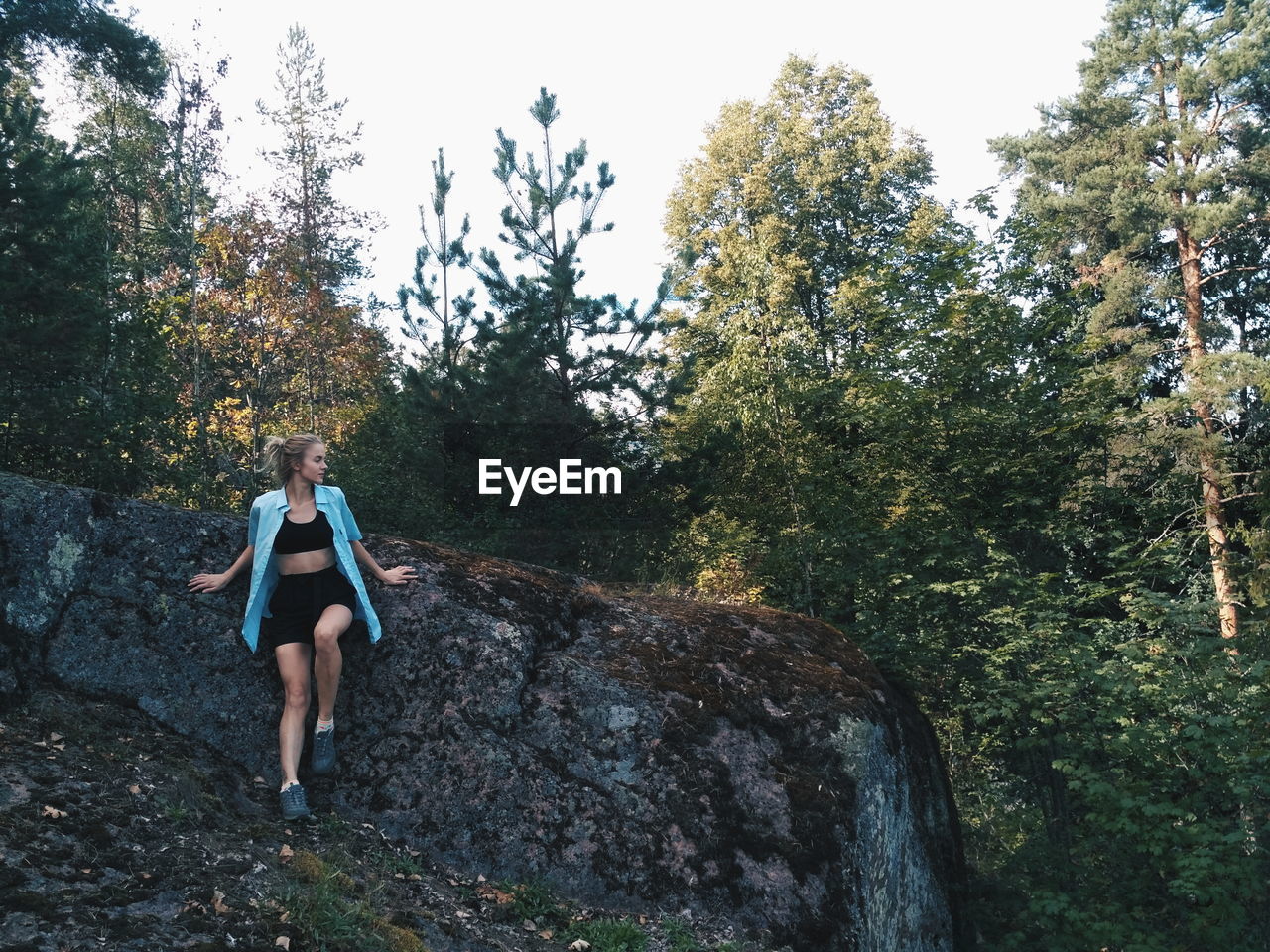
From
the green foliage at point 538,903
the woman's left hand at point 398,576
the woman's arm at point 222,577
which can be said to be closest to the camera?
the green foliage at point 538,903

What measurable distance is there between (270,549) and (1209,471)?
53.0ft

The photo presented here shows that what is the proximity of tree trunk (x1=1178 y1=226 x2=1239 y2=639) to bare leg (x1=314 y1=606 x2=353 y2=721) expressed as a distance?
14464 mm

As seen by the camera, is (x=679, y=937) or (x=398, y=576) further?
(x=398, y=576)

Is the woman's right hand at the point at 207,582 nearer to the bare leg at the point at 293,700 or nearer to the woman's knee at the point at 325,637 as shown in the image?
the bare leg at the point at 293,700

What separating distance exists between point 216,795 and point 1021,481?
11363mm

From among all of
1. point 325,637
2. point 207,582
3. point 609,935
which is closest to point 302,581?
point 325,637

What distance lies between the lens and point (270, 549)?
4742 millimetres

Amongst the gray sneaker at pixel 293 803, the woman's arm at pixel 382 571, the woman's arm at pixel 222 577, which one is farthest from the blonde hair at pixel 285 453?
the gray sneaker at pixel 293 803

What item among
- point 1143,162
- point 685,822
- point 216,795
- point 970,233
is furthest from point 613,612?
point 1143,162

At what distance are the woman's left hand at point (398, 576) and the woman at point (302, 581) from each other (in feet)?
1.02

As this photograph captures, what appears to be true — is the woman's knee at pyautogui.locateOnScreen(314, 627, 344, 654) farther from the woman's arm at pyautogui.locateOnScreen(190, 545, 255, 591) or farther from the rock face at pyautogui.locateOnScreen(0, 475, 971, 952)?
the woman's arm at pyautogui.locateOnScreen(190, 545, 255, 591)

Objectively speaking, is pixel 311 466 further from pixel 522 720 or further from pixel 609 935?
pixel 609 935

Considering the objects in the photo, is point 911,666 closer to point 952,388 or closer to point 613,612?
point 952,388

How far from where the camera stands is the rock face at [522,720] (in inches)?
188
